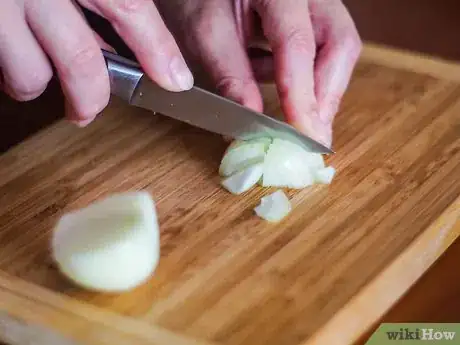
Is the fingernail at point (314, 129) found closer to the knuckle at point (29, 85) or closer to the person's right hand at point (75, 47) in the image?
the person's right hand at point (75, 47)

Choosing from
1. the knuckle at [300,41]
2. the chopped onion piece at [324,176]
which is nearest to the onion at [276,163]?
the chopped onion piece at [324,176]

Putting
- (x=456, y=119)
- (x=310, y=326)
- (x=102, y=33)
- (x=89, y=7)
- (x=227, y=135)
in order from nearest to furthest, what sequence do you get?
(x=310, y=326), (x=89, y=7), (x=227, y=135), (x=456, y=119), (x=102, y=33)

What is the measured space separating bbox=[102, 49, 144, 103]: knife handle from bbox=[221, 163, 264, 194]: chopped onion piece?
0.65 feet

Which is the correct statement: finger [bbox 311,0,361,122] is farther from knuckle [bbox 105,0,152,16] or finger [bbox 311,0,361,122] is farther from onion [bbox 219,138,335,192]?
knuckle [bbox 105,0,152,16]

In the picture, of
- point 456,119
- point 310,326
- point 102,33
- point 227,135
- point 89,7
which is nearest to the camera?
point 310,326

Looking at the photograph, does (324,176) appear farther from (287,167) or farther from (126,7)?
(126,7)

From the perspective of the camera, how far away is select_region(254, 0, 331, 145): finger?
1100 millimetres

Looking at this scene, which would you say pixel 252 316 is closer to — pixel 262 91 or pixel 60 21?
pixel 60 21

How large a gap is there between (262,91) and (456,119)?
0.33 meters

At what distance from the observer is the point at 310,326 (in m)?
0.83

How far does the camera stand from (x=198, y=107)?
1039 millimetres

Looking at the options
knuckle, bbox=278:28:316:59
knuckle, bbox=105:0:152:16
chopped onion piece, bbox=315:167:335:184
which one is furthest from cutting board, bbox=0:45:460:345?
knuckle, bbox=105:0:152:16

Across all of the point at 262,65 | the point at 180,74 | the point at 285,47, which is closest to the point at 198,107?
the point at 180,74

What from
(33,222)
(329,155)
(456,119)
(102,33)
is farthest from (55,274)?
(456,119)
